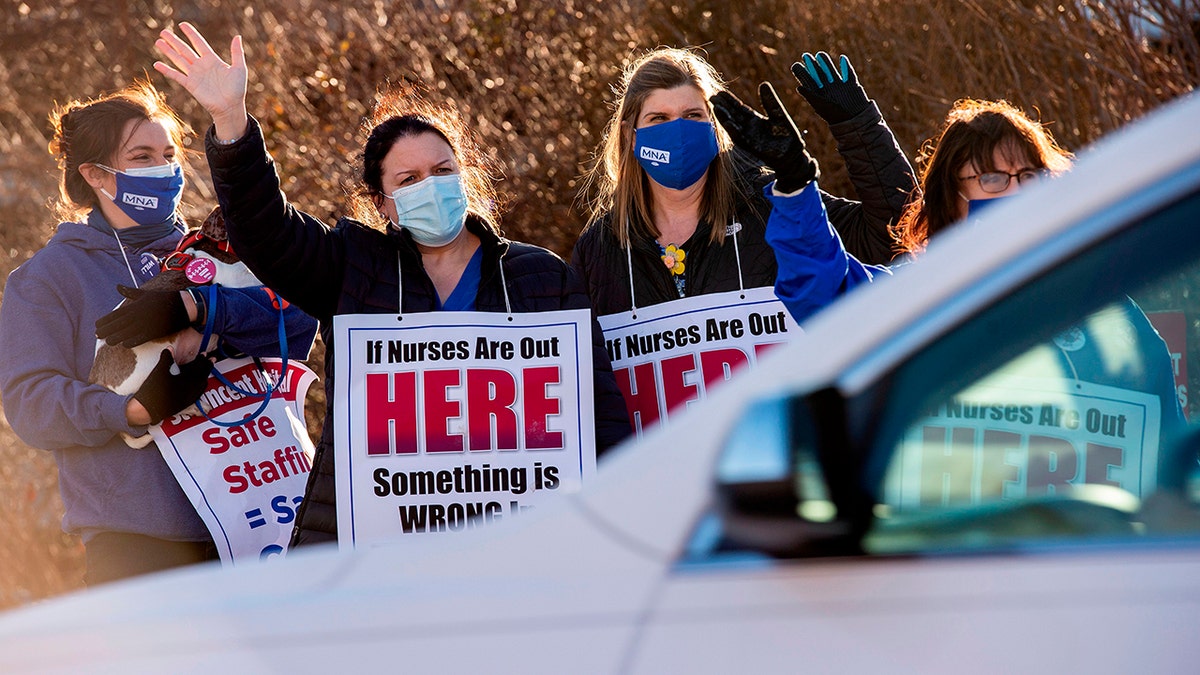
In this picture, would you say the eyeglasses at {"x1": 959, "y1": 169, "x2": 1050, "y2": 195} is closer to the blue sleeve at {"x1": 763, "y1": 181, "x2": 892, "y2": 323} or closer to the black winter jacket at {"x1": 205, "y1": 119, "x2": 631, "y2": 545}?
the blue sleeve at {"x1": 763, "y1": 181, "x2": 892, "y2": 323}

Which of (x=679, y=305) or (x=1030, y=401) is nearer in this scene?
(x=1030, y=401)

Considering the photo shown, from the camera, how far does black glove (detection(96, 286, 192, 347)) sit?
143 inches

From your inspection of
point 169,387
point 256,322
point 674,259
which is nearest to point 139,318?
point 169,387

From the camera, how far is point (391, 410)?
3.54 metres

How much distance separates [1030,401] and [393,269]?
213 cm

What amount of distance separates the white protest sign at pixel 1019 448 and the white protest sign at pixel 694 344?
1.55 metres

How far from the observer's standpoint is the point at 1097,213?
163cm

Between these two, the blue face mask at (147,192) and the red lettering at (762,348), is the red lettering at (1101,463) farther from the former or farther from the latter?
the blue face mask at (147,192)

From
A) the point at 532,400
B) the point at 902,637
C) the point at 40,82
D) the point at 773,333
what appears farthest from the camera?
the point at 40,82

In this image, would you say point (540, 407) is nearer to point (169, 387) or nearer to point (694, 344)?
point (694, 344)

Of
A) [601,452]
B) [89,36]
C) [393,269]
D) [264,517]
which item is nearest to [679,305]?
[601,452]

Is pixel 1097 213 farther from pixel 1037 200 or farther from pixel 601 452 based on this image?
pixel 601 452

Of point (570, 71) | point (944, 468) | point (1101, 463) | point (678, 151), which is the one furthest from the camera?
point (570, 71)

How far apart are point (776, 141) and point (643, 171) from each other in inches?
34.2
